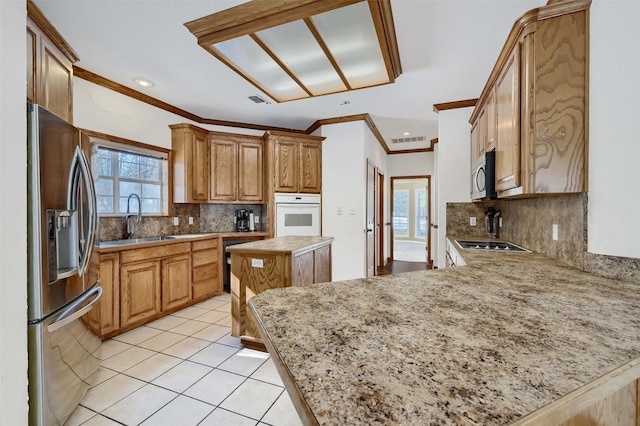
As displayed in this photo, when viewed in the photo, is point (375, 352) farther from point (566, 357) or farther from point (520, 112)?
point (520, 112)

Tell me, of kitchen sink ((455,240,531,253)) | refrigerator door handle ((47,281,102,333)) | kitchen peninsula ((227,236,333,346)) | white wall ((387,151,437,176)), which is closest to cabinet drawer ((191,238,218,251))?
Answer: kitchen peninsula ((227,236,333,346))

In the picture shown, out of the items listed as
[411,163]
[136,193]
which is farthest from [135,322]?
[411,163]

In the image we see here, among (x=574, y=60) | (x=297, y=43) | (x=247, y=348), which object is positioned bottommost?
(x=247, y=348)

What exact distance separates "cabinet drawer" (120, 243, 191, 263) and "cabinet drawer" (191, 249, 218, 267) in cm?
14

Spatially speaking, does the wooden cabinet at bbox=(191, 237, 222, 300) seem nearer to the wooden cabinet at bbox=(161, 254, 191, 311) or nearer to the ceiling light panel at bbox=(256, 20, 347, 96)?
the wooden cabinet at bbox=(161, 254, 191, 311)

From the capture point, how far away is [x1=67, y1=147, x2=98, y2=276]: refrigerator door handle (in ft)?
5.36

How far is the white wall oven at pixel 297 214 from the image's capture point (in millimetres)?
4043

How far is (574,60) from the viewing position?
1408mm

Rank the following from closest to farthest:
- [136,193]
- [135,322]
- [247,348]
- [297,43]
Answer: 1. [297,43]
2. [247,348]
3. [135,322]
4. [136,193]

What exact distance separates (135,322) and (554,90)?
3.84 meters

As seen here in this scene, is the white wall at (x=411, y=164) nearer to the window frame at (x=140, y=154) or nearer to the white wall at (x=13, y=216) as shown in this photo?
the window frame at (x=140, y=154)

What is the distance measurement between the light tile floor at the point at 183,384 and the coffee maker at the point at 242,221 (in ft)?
6.06

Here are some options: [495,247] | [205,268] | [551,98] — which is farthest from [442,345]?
[205,268]

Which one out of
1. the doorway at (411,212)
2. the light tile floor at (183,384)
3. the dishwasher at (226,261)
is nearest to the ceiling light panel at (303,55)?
the dishwasher at (226,261)
